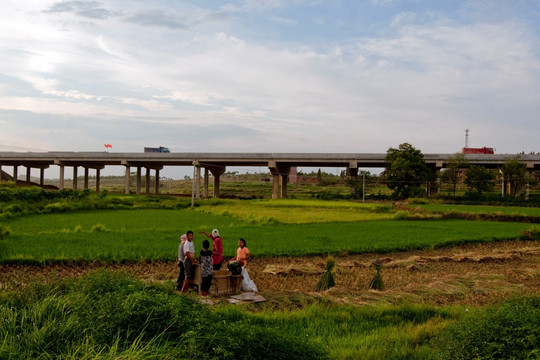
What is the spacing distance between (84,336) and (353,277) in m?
9.38

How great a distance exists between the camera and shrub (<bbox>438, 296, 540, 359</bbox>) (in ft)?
16.3

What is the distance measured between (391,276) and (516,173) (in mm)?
40475

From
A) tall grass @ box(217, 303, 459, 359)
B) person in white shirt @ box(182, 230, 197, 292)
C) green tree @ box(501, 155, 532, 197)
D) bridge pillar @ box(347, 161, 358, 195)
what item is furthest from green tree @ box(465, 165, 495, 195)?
person in white shirt @ box(182, 230, 197, 292)

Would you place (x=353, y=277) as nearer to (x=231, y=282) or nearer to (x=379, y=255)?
(x=231, y=282)

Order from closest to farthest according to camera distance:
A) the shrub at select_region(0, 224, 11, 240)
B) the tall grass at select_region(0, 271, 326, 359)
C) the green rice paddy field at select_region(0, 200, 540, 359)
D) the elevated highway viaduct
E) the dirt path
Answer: the tall grass at select_region(0, 271, 326, 359) < the green rice paddy field at select_region(0, 200, 540, 359) < the dirt path < the shrub at select_region(0, 224, 11, 240) < the elevated highway viaduct

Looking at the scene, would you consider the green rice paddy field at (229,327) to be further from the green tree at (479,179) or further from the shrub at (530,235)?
the green tree at (479,179)

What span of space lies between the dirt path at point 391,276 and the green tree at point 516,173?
31.1 meters

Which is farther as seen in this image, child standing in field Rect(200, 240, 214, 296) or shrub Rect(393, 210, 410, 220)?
shrub Rect(393, 210, 410, 220)

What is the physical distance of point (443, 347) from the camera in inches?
237

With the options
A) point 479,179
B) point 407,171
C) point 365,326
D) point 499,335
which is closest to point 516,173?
point 479,179

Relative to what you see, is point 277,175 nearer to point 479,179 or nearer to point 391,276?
point 479,179

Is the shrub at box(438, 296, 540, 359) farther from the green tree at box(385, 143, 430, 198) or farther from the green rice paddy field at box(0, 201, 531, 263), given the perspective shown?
the green tree at box(385, 143, 430, 198)

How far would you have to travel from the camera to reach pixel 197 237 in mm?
20969

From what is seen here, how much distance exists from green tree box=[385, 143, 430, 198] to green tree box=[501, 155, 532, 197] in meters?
7.92
